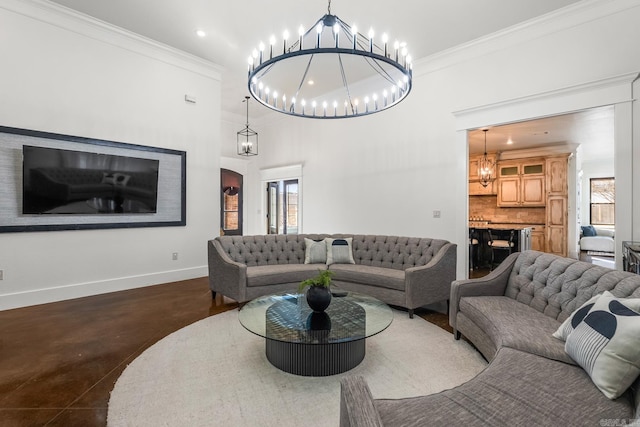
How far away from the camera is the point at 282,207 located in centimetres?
830

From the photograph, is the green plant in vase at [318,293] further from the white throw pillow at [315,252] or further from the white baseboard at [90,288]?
the white baseboard at [90,288]

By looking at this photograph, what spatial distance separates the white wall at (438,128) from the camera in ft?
11.9

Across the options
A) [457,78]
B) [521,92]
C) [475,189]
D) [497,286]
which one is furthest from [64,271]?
[475,189]

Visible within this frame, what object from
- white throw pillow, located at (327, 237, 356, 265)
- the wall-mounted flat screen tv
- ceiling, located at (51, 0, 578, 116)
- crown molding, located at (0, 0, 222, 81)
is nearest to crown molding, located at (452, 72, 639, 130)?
ceiling, located at (51, 0, 578, 116)

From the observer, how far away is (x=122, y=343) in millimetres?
2875

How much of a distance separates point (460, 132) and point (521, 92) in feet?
2.89

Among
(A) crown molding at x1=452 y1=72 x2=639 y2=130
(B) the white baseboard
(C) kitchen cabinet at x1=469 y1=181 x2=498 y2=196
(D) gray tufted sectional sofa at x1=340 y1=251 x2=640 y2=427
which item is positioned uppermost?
Answer: (A) crown molding at x1=452 y1=72 x2=639 y2=130

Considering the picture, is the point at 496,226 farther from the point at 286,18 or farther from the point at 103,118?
the point at 103,118

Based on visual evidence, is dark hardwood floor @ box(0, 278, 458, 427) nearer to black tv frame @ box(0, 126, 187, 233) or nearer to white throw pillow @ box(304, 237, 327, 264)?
black tv frame @ box(0, 126, 187, 233)

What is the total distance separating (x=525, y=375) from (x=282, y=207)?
7.11 metres

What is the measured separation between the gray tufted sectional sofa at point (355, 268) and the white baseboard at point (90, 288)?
54.3 inches

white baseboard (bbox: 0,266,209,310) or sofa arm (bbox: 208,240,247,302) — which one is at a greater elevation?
sofa arm (bbox: 208,240,247,302)

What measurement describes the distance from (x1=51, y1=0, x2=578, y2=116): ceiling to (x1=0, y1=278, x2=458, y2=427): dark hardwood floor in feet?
12.4

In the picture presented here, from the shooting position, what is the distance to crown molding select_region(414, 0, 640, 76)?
354cm
